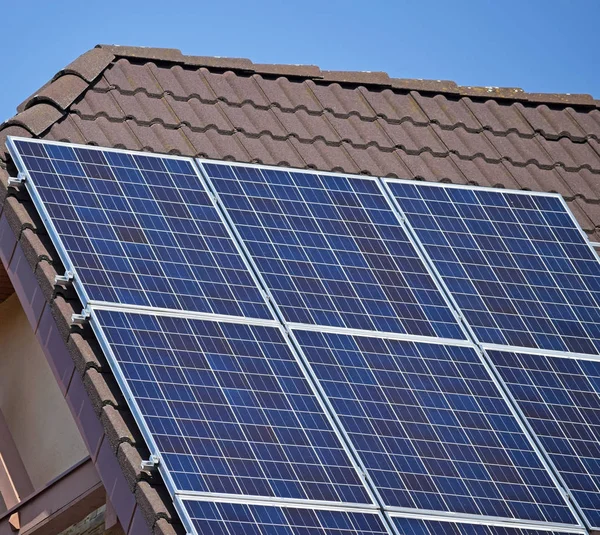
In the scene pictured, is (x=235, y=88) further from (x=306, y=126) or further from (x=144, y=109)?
(x=144, y=109)

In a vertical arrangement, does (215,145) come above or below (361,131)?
below

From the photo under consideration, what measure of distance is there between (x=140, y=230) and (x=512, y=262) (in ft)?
10.6

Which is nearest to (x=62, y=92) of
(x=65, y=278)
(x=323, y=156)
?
(x=323, y=156)

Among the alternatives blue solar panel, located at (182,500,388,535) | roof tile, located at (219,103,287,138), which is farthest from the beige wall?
blue solar panel, located at (182,500,388,535)

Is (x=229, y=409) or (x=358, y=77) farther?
(x=358, y=77)

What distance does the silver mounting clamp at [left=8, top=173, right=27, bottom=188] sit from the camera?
1240cm

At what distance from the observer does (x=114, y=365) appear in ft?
35.7

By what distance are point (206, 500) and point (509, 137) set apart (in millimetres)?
6514

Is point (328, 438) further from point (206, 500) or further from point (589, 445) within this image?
point (589, 445)

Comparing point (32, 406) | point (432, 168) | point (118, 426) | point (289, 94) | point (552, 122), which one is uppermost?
point (289, 94)

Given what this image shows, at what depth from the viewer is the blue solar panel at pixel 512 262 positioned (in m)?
12.4

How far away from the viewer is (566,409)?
11672 millimetres

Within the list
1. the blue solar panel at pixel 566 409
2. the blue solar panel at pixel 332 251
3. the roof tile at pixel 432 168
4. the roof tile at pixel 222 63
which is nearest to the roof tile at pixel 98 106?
the roof tile at pixel 222 63

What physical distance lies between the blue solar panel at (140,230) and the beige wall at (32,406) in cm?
222
